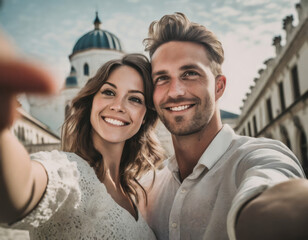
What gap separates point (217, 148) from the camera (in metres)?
2.36

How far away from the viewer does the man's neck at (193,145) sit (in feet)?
8.79

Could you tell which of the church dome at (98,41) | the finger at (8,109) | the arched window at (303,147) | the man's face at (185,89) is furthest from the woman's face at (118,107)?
the church dome at (98,41)

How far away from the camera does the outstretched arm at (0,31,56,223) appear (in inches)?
27.1

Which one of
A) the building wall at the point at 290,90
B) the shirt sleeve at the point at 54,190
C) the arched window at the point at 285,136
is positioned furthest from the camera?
the arched window at the point at 285,136

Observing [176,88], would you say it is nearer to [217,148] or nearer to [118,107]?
[118,107]

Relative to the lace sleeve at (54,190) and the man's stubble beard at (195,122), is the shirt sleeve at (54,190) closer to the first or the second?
the lace sleeve at (54,190)

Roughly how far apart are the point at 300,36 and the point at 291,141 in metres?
4.96

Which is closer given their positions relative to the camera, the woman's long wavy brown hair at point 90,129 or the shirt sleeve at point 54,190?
the shirt sleeve at point 54,190

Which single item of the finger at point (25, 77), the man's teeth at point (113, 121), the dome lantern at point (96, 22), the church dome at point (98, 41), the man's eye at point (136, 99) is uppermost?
the finger at point (25, 77)

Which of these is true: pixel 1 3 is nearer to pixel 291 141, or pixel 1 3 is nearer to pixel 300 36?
pixel 300 36

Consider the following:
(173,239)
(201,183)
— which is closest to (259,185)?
(201,183)

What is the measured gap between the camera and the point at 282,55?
48.9 ft

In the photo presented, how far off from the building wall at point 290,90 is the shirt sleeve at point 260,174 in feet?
38.3

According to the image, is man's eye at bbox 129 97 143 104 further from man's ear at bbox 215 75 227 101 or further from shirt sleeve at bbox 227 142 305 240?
shirt sleeve at bbox 227 142 305 240
